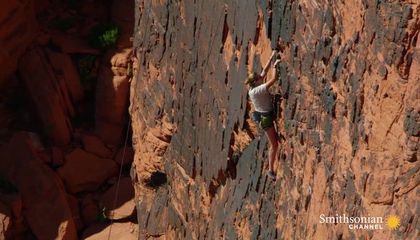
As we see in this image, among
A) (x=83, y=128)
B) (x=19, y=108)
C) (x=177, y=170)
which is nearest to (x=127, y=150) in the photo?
(x=83, y=128)

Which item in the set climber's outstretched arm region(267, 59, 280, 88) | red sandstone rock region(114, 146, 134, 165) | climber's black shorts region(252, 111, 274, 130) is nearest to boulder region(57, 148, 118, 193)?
red sandstone rock region(114, 146, 134, 165)

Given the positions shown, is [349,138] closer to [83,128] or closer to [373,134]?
[373,134]

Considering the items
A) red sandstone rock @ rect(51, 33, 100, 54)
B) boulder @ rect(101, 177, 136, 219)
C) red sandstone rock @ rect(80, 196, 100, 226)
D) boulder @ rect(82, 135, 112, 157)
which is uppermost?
red sandstone rock @ rect(51, 33, 100, 54)

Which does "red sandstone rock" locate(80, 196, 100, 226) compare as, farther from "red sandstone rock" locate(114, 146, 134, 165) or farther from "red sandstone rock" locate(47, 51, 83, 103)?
"red sandstone rock" locate(47, 51, 83, 103)

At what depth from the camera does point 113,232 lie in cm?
2383

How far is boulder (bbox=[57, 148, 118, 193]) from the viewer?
24.5 metres

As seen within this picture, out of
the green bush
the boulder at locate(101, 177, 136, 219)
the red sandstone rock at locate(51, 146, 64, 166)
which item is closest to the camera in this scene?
the boulder at locate(101, 177, 136, 219)

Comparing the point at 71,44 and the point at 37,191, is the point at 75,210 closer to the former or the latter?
the point at 37,191

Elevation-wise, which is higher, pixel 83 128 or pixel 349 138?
→ pixel 349 138

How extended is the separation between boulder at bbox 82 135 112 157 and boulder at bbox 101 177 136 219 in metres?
0.86

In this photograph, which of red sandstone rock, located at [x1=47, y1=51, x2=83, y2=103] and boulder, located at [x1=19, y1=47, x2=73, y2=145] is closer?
boulder, located at [x1=19, y1=47, x2=73, y2=145]

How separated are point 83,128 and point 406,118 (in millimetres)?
17522

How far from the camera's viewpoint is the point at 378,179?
971 cm

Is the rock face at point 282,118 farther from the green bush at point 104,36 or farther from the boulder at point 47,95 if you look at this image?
the green bush at point 104,36
